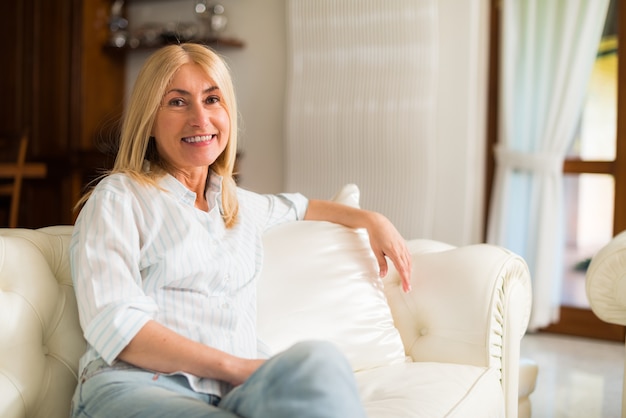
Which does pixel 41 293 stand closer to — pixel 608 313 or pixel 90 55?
pixel 608 313

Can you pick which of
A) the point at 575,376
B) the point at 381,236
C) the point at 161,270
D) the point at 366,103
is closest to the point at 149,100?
the point at 161,270

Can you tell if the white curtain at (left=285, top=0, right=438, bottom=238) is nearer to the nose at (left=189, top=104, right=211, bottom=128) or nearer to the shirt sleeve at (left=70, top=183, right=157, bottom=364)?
the nose at (left=189, top=104, right=211, bottom=128)

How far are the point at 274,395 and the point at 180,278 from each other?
42 centimetres

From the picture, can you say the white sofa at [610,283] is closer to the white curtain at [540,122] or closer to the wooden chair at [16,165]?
the white curtain at [540,122]

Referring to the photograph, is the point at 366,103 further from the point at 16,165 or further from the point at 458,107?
the point at 16,165

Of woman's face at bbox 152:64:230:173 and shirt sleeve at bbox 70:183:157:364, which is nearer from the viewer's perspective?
shirt sleeve at bbox 70:183:157:364

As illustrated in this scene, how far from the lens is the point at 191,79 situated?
5.13 ft

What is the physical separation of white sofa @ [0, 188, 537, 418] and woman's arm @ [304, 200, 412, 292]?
0.10 feet

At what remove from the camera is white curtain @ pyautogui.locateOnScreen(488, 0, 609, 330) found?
3635 millimetres

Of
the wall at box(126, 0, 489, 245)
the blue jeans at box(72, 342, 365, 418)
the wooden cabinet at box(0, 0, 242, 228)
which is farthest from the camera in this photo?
the wooden cabinet at box(0, 0, 242, 228)

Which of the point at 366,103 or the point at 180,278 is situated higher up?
the point at 366,103

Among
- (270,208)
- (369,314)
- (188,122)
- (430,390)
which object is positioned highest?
(188,122)

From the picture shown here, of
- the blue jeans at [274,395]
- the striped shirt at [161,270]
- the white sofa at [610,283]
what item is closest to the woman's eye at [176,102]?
the striped shirt at [161,270]

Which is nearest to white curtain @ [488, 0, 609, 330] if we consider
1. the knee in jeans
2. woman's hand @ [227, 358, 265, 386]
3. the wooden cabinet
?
the wooden cabinet
